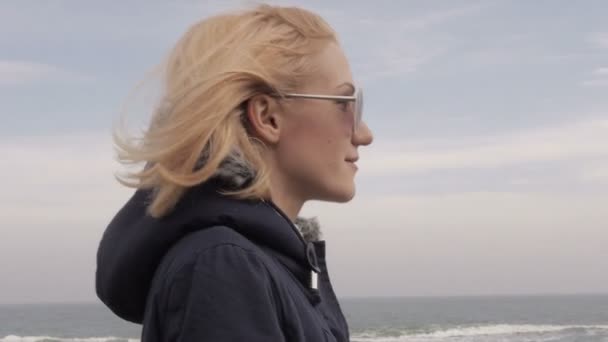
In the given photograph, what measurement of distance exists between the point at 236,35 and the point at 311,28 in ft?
0.47

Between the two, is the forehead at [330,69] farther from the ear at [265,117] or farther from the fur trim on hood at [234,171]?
the fur trim on hood at [234,171]

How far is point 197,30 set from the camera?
1493mm

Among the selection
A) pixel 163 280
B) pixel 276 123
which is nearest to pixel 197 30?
pixel 276 123

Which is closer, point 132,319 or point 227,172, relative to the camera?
point 227,172

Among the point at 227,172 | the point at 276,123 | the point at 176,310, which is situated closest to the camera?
the point at 176,310

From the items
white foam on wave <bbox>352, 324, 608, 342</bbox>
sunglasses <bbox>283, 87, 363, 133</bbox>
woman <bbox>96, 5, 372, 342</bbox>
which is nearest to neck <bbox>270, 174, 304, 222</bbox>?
woman <bbox>96, 5, 372, 342</bbox>

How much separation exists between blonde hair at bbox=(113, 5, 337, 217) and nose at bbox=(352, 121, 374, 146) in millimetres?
156

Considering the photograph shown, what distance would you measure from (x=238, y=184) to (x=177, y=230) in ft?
0.38

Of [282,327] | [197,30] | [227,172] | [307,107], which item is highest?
[197,30]

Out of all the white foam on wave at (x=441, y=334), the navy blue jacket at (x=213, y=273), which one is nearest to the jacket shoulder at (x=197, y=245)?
the navy blue jacket at (x=213, y=273)

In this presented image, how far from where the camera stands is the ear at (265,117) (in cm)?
140

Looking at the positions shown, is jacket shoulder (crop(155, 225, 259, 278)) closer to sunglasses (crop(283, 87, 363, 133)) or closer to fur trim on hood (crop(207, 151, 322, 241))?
fur trim on hood (crop(207, 151, 322, 241))

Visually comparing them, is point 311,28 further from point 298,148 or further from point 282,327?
point 282,327

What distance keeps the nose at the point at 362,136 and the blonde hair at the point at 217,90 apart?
0.51 feet
